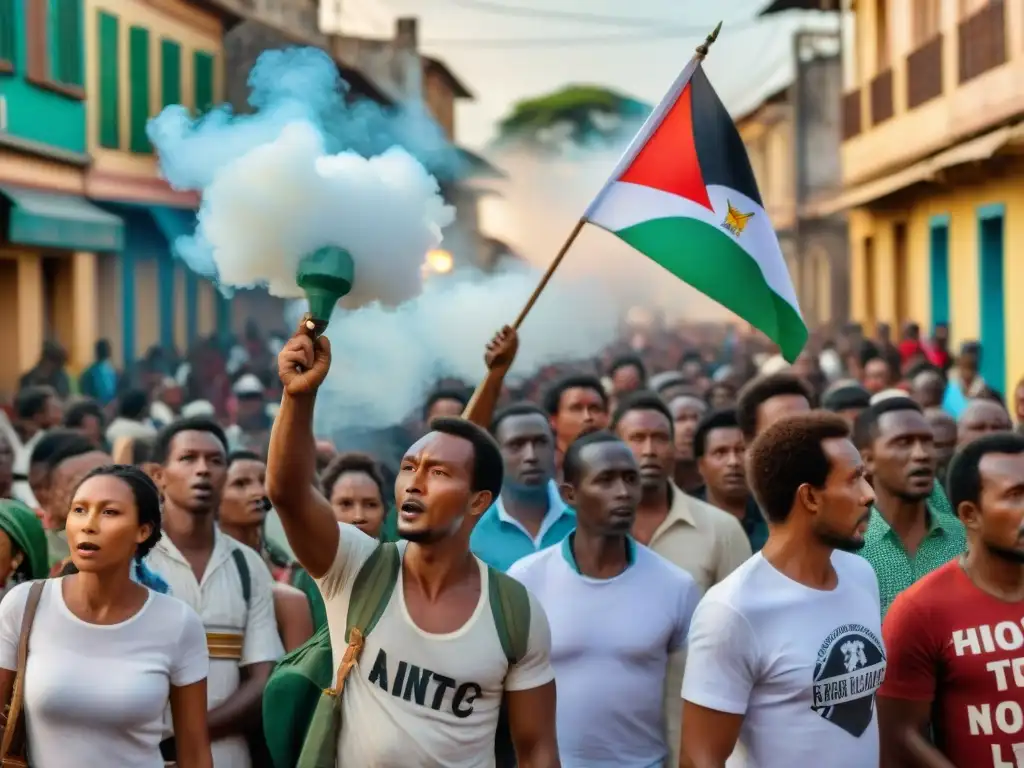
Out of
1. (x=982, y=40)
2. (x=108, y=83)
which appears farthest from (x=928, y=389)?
(x=108, y=83)

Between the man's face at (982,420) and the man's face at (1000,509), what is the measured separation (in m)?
3.94

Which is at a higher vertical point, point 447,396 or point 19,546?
point 447,396

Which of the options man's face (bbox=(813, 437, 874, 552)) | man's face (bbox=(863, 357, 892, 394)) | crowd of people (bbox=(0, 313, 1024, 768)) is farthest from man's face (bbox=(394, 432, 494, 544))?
man's face (bbox=(863, 357, 892, 394))

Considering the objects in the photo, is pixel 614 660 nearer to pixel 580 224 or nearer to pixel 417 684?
pixel 417 684

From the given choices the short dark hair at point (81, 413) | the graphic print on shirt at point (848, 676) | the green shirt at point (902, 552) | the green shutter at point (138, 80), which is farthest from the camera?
the green shutter at point (138, 80)

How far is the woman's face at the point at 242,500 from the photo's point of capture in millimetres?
6855

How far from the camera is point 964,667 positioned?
4.31 m

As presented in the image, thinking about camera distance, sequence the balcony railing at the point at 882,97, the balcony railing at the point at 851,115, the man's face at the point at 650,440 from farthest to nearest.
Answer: the balcony railing at the point at 851,115 → the balcony railing at the point at 882,97 → the man's face at the point at 650,440

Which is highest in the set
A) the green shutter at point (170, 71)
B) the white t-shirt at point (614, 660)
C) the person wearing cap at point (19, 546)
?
the green shutter at point (170, 71)

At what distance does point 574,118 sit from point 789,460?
53.2 ft

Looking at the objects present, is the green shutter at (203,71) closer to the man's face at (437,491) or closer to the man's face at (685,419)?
the man's face at (685,419)

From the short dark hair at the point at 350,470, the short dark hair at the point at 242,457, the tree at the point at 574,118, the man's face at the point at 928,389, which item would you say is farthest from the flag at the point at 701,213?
the tree at the point at 574,118

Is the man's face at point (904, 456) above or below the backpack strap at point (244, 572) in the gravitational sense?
above

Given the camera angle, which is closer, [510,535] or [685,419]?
[510,535]
